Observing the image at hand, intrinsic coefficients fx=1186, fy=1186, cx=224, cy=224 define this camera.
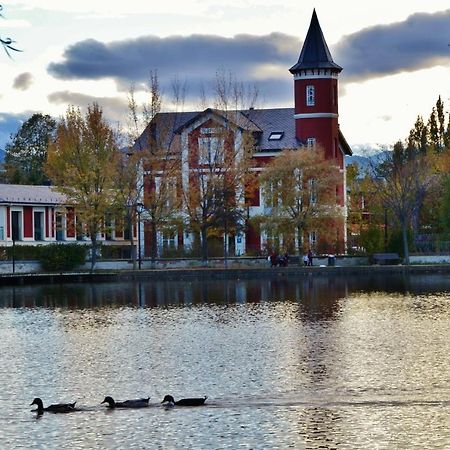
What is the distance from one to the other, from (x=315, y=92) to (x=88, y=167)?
21.3 m

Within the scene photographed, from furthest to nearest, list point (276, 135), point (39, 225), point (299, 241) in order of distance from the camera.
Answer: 1. point (276, 135)
2. point (39, 225)
3. point (299, 241)

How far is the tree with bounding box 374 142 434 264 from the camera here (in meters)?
86.2

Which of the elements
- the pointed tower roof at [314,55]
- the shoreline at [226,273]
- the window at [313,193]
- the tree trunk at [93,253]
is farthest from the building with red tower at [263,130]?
the shoreline at [226,273]

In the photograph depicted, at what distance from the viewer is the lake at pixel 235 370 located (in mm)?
24750

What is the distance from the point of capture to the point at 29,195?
8938cm

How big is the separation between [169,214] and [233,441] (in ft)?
201

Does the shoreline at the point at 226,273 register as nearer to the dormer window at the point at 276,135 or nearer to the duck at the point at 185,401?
the dormer window at the point at 276,135

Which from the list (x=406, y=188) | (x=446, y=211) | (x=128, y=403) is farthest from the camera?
(x=406, y=188)

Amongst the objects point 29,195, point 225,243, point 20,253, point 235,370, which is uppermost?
point 29,195

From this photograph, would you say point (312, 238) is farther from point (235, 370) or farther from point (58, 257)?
point (235, 370)

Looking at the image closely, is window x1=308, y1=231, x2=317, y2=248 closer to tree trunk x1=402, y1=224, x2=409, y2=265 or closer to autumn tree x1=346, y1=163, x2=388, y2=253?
autumn tree x1=346, y1=163, x2=388, y2=253

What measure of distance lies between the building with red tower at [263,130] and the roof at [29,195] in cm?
765

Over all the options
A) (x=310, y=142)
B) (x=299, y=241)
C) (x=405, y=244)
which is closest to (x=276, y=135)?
(x=310, y=142)

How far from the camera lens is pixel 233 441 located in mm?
23969
